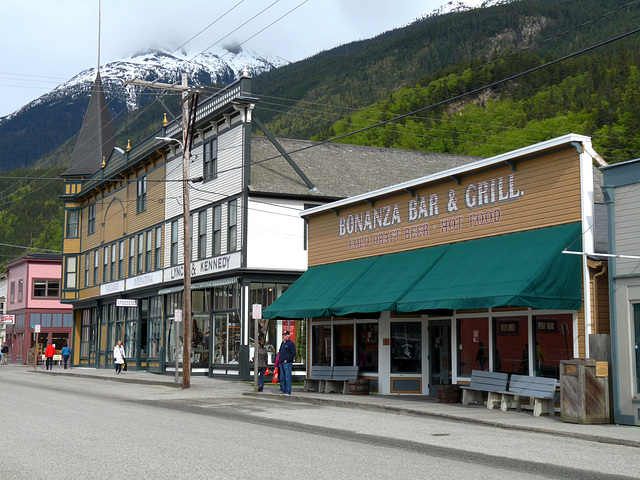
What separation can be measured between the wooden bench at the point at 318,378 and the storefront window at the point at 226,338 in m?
7.16

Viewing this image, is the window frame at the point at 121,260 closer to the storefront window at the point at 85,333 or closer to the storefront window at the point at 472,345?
the storefront window at the point at 85,333

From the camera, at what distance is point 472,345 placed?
20906 mm

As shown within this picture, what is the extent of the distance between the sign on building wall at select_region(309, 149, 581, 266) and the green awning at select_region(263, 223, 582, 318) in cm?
34

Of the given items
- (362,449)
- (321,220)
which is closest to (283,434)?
(362,449)

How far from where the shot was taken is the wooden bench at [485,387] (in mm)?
18750

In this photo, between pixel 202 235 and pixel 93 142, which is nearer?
pixel 202 235

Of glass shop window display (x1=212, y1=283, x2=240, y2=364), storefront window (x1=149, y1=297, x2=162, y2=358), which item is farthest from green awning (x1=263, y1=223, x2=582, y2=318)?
storefront window (x1=149, y1=297, x2=162, y2=358)

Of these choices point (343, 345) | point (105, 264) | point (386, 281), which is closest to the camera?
point (386, 281)

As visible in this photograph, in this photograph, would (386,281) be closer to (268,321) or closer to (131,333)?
(268,321)

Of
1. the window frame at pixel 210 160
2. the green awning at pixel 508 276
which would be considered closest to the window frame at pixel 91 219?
the window frame at pixel 210 160

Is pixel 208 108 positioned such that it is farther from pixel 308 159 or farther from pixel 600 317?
pixel 600 317

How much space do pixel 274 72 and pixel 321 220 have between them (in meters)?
154

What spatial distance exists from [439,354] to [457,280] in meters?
4.12

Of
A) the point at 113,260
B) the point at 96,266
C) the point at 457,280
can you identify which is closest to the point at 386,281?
the point at 457,280
